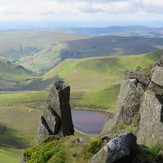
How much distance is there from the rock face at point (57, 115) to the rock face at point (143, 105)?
10.1m

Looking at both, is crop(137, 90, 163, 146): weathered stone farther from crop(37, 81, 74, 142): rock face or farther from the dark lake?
the dark lake

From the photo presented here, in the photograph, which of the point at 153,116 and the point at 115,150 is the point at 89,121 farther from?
the point at 115,150

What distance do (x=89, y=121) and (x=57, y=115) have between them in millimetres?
118568

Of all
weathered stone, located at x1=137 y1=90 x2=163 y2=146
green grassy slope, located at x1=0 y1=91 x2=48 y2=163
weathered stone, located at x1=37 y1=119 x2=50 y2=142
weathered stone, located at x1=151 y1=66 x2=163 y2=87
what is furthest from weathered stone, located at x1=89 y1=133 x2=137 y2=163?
green grassy slope, located at x1=0 y1=91 x2=48 y2=163

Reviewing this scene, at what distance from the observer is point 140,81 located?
38.3 metres

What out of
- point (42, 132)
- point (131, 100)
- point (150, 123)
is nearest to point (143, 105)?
point (150, 123)

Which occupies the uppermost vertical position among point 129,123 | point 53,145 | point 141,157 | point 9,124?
point 141,157

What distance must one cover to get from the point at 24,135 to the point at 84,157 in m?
117

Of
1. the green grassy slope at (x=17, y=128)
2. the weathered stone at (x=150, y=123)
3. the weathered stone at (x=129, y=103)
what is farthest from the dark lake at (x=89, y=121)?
the weathered stone at (x=150, y=123)

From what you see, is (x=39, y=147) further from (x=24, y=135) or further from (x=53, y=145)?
(x=24, y=135)

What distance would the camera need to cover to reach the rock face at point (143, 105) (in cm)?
2711

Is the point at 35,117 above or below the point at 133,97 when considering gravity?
below

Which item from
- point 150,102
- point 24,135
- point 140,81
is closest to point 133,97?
point 140,81

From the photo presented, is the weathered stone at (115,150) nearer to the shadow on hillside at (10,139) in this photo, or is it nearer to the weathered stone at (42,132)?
the weathered stone at (42,132)
